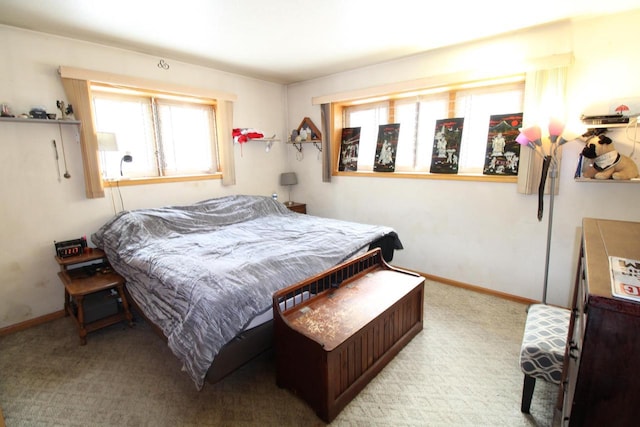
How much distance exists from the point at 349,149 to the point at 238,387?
300 cm

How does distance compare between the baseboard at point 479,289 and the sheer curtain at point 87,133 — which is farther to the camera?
the baseboard at point 479,289

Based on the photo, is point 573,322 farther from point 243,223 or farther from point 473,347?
point 243,223

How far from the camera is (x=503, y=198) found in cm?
293

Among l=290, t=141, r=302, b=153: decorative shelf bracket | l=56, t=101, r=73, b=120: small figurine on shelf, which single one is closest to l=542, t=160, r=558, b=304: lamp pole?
l=290, t=141, r=302, b=153: decorative shelf bracket

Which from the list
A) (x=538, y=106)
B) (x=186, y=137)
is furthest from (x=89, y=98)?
(x=538, y=106)

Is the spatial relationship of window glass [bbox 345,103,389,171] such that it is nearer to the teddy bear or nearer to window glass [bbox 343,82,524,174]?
window glass [bbox 343,82,524,174]

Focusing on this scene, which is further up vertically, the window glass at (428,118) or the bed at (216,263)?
the window glass at (428,118)

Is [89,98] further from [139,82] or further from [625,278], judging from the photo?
[625,278]

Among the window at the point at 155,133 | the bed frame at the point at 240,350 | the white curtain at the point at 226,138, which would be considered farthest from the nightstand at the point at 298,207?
the bed frame at the point at 240,350

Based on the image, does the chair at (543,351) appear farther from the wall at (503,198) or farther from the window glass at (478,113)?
the window glass at (478,113)

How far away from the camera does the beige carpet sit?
5.54 ft

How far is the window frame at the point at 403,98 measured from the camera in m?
2.91

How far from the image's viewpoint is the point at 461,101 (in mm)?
3215

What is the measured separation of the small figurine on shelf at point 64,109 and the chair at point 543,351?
376cm
